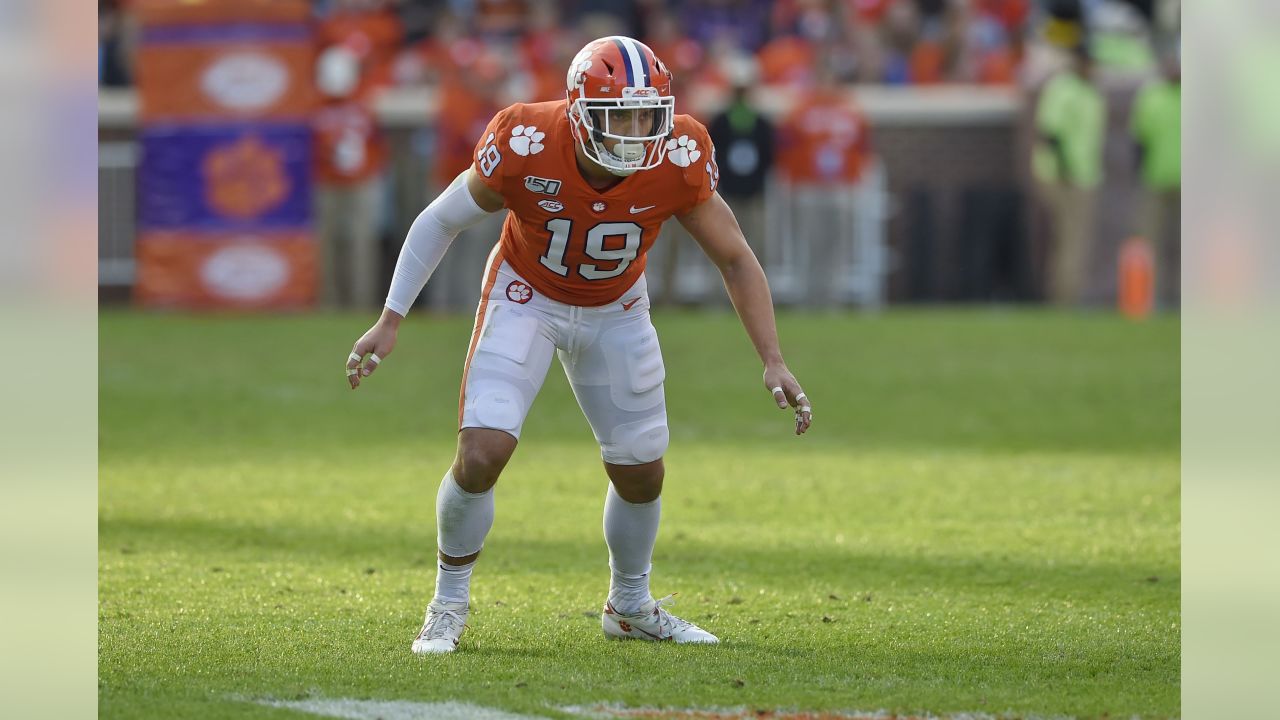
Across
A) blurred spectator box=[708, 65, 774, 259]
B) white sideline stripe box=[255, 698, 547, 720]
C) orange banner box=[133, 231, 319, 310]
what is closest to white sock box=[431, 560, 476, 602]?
white sideline stripe box=[255, 698, 547, 720]

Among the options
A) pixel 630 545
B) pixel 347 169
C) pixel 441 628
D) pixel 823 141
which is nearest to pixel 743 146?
pixel 823 141

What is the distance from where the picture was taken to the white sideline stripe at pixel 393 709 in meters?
4.58

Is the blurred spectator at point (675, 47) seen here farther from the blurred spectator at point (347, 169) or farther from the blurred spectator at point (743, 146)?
the blurred spectator at point (347, 169)

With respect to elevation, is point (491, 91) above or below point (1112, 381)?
above

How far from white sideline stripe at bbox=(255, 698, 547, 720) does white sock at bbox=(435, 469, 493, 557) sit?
94cm

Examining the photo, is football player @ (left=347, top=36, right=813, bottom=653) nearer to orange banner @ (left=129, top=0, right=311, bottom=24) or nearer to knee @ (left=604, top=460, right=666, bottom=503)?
knee @ (left=604, top=460, right=666, bottom=503)

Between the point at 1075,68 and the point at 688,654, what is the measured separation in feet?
49.7

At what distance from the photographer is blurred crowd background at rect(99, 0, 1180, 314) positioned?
19000mm

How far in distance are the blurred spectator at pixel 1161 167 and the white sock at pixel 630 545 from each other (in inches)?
574

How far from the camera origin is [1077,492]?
31.0 feet

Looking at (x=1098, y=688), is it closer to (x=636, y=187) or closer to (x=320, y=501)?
(x=636, y=187)

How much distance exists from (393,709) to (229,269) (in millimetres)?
14758
